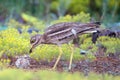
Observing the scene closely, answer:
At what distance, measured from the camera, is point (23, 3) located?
776 inches

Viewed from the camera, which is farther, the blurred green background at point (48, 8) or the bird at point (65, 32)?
the blurred green background at point (48, 8)

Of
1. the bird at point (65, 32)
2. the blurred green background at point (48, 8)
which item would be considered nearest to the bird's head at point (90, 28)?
the bird at point (65, 32)

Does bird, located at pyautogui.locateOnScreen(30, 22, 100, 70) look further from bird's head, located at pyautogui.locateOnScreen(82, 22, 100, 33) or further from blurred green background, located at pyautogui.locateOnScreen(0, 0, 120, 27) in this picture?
blurred green background, located at pyautogui.locateOnScreen(0, 0, 120, 27)

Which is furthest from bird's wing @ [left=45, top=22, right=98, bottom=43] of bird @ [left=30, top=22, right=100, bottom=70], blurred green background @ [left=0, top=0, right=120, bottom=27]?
blurred green background @ [left=0, top=0, right=120, bottom=27]

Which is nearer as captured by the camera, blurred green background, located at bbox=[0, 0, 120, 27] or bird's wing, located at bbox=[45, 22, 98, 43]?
bird's wing, located at bbox=[45, 22, 98, 43]

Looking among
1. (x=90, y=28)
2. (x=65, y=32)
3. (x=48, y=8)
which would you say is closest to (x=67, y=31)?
(x=65, y=32)

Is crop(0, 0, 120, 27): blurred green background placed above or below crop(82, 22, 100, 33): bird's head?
above

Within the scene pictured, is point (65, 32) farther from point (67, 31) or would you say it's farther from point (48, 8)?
point (48, 8)

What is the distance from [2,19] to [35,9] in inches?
59.1

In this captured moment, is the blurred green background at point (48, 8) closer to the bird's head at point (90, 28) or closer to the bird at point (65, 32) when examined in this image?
the bird at point (65, 32)

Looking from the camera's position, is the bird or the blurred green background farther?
the blurred green background

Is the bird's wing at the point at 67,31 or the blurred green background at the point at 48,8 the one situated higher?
the blurred green background at the point at 48,8

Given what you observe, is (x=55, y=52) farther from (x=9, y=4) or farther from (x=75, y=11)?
(x=75, y=11)

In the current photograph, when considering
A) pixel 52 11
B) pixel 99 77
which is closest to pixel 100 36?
pixel 99 77
